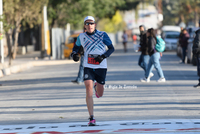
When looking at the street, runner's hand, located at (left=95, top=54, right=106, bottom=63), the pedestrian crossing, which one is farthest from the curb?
runner's hand, located at (left=95, top=54, right=106, bottom=63)

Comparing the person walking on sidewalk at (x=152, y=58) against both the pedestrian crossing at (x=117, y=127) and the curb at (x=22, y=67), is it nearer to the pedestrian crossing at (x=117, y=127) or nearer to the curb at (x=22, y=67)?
the pedestrian crossing at (x=117, y=127)

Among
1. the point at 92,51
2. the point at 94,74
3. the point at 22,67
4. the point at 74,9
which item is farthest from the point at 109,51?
the point at 74,9

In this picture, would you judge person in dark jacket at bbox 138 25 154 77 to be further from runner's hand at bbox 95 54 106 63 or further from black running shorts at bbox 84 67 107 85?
runner's hand at bbox 95 54 106 63

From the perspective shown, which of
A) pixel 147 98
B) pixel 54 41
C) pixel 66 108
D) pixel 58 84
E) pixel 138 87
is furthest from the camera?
pixel 54 41

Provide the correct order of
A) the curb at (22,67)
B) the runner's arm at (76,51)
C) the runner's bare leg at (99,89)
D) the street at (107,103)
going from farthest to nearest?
the curb at (22,67), the street at (107,103), the runner's bare leg at (99,89), the runner's arm at (76,51)

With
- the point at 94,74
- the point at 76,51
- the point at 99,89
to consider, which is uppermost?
the point at 76,51

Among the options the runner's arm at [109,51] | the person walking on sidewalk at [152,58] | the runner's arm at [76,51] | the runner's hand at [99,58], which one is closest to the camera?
the runner's hand at [99,58]

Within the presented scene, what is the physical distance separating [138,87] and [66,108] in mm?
4200

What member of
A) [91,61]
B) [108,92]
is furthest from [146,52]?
[91,61]

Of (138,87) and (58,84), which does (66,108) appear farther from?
(58,84)

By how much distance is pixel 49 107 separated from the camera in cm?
1030

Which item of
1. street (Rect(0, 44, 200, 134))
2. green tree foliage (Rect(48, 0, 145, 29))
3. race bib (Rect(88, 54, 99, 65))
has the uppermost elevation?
green tree foliage (Rect(48, 0, 145, 29))

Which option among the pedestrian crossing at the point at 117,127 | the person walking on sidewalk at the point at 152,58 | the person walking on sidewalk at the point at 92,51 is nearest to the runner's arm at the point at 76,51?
the person walking on sidewalk at the point at 92,51

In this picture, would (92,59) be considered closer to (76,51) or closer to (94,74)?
(94,74)
